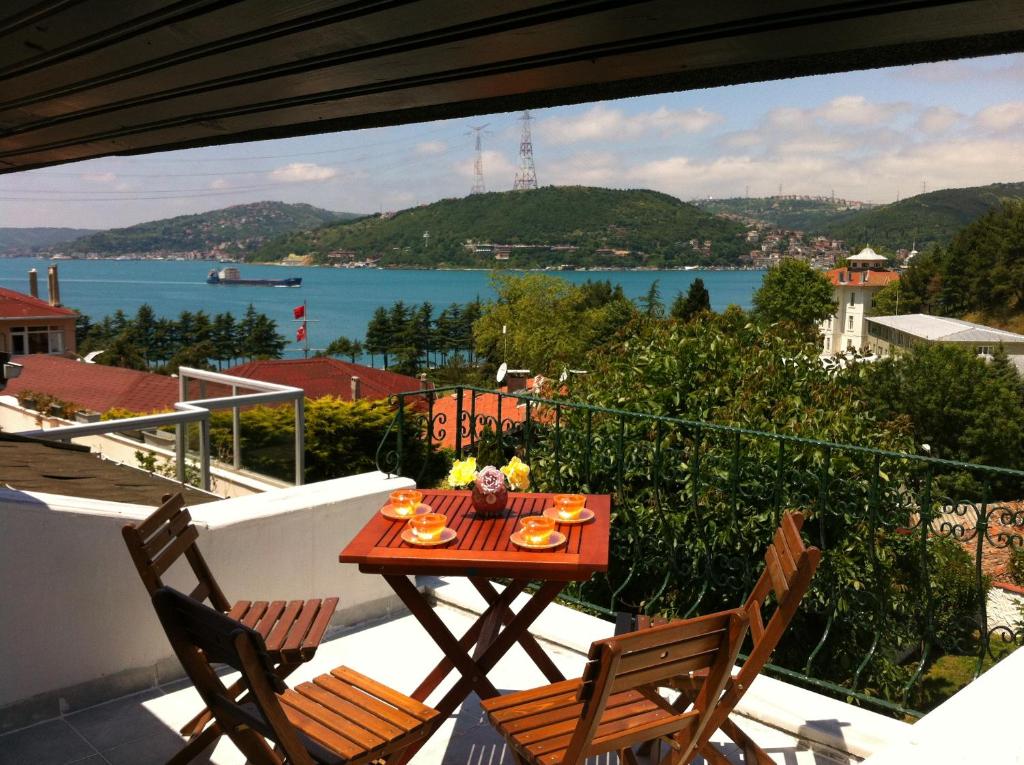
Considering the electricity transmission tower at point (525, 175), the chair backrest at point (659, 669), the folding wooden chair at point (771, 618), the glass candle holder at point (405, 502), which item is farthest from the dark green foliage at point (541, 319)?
the chair backrest at point (659, 669)

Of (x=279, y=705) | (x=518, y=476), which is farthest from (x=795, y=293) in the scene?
(x=279, y=705)

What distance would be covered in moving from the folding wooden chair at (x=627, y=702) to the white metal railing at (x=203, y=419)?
3006 millimetres

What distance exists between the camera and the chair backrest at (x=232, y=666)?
2031 millimetres

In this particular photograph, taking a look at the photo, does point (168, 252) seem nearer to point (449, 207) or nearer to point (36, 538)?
point (449, 207)

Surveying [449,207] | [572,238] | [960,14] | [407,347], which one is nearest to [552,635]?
[960,14]

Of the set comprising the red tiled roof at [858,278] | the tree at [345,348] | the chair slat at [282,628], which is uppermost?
the chair slat at [282,628]

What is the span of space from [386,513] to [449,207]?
4666 inches

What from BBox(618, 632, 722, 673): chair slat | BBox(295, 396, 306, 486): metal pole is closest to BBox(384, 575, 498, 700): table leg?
BBox(618, 632, 722, 673): chair slat

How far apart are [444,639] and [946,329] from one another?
77637mm

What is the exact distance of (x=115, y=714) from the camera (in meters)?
3.22

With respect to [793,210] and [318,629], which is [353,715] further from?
[793,210]

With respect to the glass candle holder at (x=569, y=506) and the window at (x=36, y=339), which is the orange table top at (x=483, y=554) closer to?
the glass candle holder at (x=569, y=506)

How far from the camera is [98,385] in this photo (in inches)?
1097

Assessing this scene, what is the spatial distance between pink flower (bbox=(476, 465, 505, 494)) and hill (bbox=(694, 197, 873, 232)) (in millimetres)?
136678
